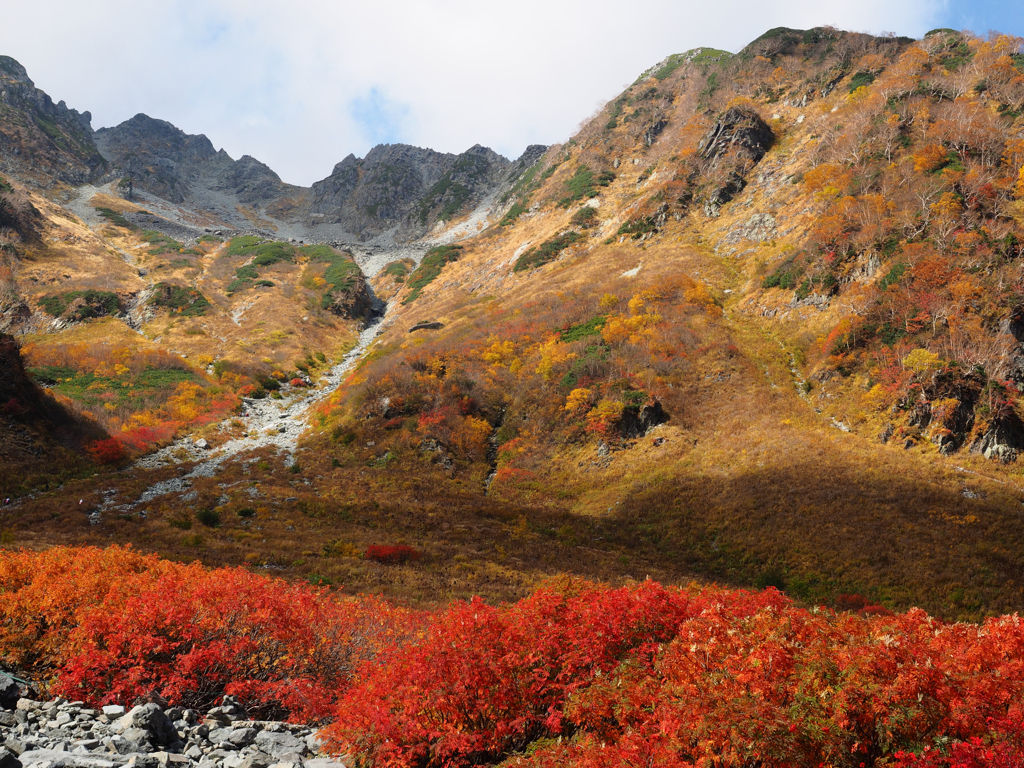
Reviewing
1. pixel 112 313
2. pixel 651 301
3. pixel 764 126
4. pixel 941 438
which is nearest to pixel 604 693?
pixel 941 438

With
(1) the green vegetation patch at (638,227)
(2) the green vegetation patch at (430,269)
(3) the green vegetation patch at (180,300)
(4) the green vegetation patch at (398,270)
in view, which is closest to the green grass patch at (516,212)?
(2) the green vegetation patch at (430,269)

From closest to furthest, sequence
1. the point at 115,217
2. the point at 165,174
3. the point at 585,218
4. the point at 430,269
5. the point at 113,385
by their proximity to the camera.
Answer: the point at 113,385 < the point at 585,218 < the point at 430,269 < the point at 115,217 < the point at 165,174

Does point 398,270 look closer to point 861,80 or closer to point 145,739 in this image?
point 861,80

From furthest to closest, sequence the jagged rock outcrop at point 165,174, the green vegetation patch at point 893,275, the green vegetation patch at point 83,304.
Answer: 1. the jagged rock outcrop at point 165,174
2. the green vegetation patch at point 83,304
3. the green vegetation patch at point 893,275

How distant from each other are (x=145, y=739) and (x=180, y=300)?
258ft

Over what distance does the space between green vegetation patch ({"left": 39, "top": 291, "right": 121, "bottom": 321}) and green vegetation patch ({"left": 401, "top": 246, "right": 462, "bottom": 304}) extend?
42147mm

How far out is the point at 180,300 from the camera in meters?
69.2

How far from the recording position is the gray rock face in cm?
583

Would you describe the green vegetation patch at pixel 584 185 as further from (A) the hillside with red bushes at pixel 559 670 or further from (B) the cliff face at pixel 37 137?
(B) the cliff face at pixel 37 137

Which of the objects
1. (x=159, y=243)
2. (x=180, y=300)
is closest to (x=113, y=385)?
(x=180, y=300)

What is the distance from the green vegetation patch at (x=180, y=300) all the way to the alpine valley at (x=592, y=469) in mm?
926

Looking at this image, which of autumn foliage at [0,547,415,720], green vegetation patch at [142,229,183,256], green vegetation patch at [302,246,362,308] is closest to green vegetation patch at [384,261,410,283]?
green vegetation patch at [302,246,362,308]

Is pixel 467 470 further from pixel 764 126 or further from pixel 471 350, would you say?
pixel 764 126

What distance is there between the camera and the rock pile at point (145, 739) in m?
5.85
